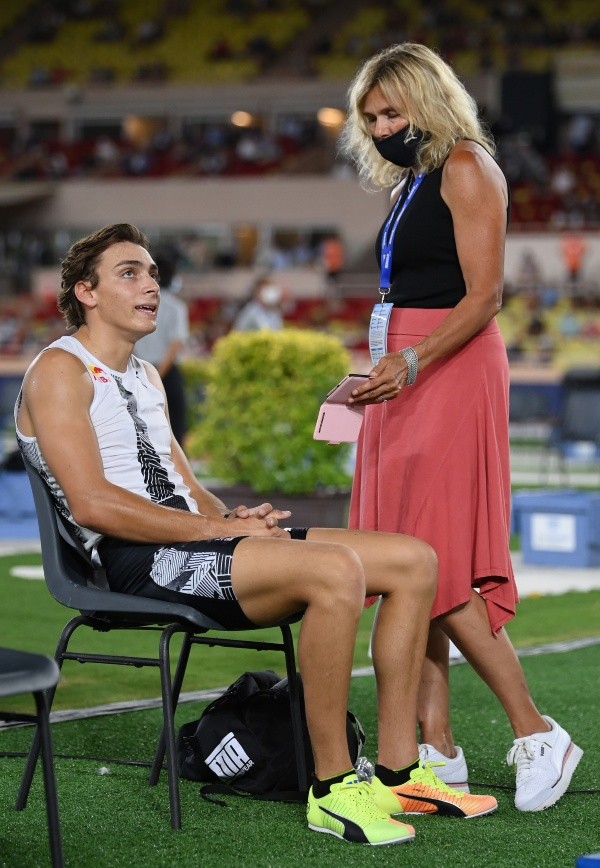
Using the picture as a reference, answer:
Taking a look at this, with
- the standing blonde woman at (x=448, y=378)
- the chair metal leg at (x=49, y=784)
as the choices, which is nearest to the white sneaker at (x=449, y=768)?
the standing blonde woman at (x=448, y=378)

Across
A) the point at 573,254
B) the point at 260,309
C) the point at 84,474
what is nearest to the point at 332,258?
the point at 573,254

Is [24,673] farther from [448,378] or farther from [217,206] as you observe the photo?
[217,206]

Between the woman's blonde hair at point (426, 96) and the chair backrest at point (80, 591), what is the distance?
124 cm

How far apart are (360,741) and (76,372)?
3.77 ft

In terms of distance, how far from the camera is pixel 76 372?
327 cm

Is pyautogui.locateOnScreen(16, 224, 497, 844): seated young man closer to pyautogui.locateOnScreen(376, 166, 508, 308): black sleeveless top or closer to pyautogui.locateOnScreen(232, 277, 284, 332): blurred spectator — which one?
pyautogui.locateOnScreen(376, 166, 508, 308): black sleeveless top

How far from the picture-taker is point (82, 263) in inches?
136

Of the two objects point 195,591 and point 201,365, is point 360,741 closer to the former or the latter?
point 195,591

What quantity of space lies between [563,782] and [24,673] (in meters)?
1.54

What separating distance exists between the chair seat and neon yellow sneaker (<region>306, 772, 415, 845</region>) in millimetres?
829

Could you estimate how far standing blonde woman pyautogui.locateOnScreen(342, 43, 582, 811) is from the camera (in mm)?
3424

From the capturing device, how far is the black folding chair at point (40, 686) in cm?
236

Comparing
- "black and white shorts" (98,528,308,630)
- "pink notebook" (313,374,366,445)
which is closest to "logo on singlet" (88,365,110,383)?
"black and white shorts" (98,528,308,630)

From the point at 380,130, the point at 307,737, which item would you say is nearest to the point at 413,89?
the point at 380,130
